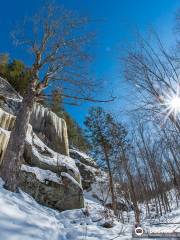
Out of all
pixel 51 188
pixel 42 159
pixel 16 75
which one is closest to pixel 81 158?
pixel 16 75

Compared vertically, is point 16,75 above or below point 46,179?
above

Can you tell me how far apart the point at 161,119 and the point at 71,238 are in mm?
6861

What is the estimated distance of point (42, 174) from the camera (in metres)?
8.19

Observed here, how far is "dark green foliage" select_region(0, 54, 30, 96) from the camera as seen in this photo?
1987 cm

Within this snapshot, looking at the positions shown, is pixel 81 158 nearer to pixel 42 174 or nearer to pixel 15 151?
pixel 42 174

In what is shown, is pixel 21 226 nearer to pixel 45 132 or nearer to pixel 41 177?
pixel 41 177

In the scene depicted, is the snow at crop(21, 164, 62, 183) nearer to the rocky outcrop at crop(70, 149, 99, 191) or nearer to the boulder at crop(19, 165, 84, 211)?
the boulder at crop(19, 165, 84, 211)

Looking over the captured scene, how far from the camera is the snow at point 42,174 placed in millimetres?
7727

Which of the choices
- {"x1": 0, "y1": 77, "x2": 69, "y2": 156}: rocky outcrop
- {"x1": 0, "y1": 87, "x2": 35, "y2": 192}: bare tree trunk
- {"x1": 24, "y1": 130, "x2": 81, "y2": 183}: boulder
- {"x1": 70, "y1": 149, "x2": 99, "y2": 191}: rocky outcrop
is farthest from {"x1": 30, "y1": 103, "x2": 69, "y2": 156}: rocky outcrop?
{"x1": 0, "y1": 87, "x2": 35, "y2": 192}: bare tree trunk

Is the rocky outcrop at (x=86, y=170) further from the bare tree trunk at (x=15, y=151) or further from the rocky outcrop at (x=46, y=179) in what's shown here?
the bare tree trunk at (x=15, y=151)

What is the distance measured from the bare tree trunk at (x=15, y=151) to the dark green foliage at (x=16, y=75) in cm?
1403

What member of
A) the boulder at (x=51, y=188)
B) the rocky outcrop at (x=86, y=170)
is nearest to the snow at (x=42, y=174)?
the boulder at (x=51, y=188)

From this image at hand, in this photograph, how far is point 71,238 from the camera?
3.71 m

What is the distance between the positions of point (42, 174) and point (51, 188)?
667 millimetres
